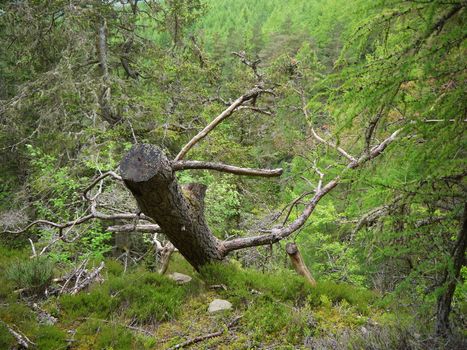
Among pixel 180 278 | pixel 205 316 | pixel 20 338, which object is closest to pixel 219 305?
pixel 205 316

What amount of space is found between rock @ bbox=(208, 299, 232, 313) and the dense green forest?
0.03m

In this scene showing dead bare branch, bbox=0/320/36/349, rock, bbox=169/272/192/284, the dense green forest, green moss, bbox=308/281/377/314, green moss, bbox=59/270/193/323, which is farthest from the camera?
rock, bbox=169/272/192/284

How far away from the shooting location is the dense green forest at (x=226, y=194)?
6.99 ft

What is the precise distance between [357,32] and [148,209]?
2.74 m

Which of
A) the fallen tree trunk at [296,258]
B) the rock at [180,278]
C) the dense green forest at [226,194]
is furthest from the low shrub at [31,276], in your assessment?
the fallen tree trunk at [296,258]

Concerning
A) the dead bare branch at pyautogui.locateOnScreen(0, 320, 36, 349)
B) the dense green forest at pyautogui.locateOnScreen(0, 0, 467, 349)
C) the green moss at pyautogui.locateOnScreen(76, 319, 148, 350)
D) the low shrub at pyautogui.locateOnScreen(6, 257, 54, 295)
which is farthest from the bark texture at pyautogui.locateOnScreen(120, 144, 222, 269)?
the low shrub at pyautogui.locateOnScreen(6, 257, 54, 295)

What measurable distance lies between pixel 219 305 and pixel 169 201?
163cm

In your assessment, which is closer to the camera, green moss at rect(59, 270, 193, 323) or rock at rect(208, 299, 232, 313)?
green moss at rect(59, 270, 193, 323)

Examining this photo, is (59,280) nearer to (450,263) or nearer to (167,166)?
(167,166)

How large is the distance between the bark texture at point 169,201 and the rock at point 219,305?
2.18 ft

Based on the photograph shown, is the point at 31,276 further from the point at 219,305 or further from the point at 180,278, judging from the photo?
the point at 219,305

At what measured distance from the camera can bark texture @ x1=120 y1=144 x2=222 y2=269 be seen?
3541mm

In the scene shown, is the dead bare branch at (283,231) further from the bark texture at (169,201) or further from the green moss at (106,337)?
the green moss at (106,337)

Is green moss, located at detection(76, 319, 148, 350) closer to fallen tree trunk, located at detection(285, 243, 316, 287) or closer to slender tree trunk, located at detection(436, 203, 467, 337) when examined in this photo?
fallen tree trunk, located at detection(285, 243, 316, 287)
